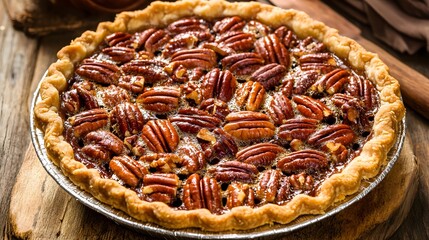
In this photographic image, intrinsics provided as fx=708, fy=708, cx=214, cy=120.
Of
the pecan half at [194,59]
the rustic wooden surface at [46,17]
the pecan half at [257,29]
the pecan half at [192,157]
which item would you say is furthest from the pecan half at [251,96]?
the rustic wooden surface at [46,17]

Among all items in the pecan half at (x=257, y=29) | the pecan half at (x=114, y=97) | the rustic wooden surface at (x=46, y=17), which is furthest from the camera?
the rustic wooden surface at (x=46, y=17)

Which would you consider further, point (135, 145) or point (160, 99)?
point (160, 99)

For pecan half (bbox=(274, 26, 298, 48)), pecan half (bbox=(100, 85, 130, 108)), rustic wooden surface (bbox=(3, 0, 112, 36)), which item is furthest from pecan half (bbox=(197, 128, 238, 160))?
rustic wooden surface (bbox=(3, 0, 112, 36))


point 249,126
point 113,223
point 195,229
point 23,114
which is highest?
point 249,126

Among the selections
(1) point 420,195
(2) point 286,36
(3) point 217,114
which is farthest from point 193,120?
(1) point 420,195

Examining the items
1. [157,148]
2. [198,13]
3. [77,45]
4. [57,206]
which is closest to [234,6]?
[198,13]

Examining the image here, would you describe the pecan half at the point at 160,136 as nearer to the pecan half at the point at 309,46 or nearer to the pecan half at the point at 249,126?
the pecan half at the point at 249,126

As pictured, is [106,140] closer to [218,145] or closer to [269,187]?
[218,145]
